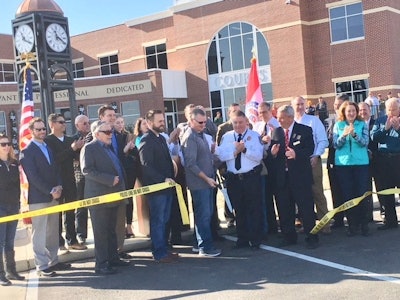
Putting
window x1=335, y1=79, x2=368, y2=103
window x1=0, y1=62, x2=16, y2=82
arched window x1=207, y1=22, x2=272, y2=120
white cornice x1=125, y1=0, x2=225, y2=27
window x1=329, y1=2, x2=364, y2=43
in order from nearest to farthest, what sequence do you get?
window x1=329, y1=2, x2=364, y2=43
window x1=335, y1=79, x2=368, y2=103
arched window x1=207, y1=22, x2=272, y2=120
white cornice x1=125, y1=0, x2=225, y2=27
window x1=0, y1=62, x2=16, y2=82

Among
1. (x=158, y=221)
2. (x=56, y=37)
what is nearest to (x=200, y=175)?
(x=158, y=221)

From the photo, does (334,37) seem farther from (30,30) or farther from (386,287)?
(386,287)

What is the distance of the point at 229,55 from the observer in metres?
35.1

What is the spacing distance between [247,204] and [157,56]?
32780 mm

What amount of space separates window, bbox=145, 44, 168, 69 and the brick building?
0.08 meters

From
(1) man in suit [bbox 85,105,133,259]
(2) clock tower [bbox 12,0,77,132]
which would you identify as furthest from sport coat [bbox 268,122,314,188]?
(2) clock tower [bbox 12,0,77,132]

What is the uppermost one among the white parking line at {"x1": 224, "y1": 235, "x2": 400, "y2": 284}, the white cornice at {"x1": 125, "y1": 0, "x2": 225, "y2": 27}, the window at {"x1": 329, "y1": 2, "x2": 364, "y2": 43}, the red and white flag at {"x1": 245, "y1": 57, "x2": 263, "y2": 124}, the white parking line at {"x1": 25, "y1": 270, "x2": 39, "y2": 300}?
the white cornice at {"x1": 125, "y1": 0, "x2": 225, "y2": 27}

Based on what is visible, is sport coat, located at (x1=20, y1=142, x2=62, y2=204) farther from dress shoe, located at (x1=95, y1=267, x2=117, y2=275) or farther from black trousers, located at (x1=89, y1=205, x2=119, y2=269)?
dress shoe, located at (x1=95, y1=267, x2=117, y2=275)

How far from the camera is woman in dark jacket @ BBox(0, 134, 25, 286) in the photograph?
6379 mm

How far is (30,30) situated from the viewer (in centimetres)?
1024

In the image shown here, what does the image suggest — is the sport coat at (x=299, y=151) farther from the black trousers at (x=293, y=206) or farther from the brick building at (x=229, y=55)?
the brick building at (x=229, y=55)

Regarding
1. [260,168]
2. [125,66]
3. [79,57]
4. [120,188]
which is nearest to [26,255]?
[120,188]

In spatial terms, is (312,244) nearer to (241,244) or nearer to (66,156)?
(241,244)

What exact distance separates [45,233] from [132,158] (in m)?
1.79
